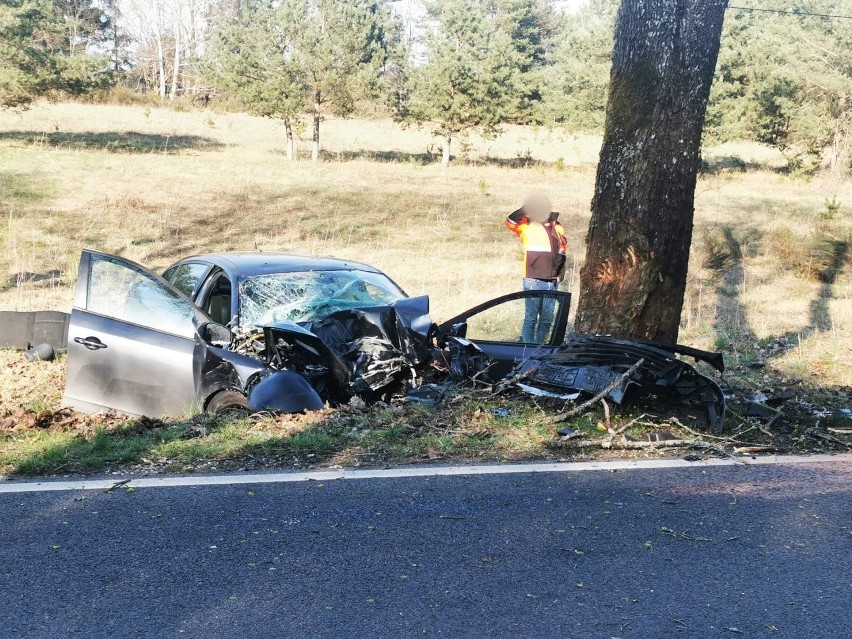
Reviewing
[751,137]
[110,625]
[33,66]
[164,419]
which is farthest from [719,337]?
[751,137]

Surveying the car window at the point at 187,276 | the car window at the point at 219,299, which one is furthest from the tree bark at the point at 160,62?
the car window at the point at 219,299

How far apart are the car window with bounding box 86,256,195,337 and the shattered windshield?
0.56m

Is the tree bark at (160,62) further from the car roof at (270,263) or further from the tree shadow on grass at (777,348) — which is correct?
the car roof at (270,263)

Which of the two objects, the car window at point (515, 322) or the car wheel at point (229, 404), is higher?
the car window at point (515, 322)

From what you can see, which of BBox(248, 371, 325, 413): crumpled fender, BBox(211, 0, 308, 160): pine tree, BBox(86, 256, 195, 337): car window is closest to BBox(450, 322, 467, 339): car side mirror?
BBox(248, 371, 325, 413): crumpled fender

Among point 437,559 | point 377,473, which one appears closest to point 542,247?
point 377,473

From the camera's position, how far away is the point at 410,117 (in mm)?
35406

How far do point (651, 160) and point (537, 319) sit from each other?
5.13 ft

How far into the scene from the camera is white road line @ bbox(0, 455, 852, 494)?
4.55 m

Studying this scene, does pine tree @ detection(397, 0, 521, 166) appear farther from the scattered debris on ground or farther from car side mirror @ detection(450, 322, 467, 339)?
the scattered debris on ground

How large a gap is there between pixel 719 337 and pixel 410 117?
84.6 ft

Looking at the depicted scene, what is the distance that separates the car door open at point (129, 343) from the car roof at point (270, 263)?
0.88 meters

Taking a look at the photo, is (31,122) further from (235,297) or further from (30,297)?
(235,297)

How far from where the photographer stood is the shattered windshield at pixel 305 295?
7.12 meters
